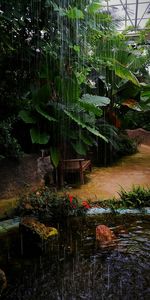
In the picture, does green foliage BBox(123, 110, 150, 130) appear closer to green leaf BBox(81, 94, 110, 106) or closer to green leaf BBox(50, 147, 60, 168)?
green leaf BBox(81, 94, 110, 106)

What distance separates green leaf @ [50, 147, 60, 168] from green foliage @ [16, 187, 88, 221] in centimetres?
107

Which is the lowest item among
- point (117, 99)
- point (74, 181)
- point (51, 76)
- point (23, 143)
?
point (74, 181)

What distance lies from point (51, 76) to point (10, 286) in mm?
4368

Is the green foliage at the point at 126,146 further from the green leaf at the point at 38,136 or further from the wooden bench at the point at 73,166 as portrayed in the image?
the green leaf at the point at 38,136

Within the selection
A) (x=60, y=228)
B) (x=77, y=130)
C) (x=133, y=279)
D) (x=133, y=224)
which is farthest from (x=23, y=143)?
(x=133, y=279)

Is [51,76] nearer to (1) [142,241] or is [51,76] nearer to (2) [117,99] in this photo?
(2) [117,99]

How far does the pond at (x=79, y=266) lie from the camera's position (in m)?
2.84

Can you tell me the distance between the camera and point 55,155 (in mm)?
5957

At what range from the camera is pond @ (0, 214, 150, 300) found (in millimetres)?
2844

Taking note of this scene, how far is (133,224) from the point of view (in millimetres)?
4457

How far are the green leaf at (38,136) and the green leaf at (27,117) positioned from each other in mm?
153

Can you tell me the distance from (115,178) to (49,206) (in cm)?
243

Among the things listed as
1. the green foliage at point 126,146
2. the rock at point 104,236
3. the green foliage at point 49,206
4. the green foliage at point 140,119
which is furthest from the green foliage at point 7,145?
the green foliage at point 140,119

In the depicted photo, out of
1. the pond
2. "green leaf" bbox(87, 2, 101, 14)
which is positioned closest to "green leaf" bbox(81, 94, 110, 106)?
"green leaf" bbox(87, 2, 101, 14)
